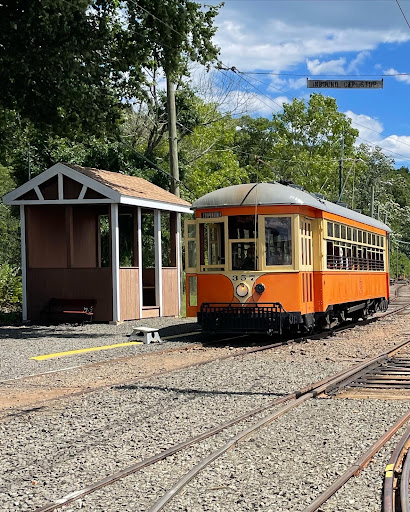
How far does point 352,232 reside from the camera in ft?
66.9

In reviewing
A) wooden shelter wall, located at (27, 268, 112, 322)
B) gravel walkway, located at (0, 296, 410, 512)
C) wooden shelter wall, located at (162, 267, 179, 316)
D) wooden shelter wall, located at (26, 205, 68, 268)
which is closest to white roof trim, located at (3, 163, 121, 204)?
wooden shelter wall, located at (26, 205, 68, 268)

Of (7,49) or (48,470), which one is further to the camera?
(7,49)

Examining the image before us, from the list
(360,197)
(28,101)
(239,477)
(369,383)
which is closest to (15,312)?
(28,101)

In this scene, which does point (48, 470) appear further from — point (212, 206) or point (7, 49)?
point (7, 49)

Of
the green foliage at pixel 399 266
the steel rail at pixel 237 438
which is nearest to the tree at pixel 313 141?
the green foliage at pixel 399 266

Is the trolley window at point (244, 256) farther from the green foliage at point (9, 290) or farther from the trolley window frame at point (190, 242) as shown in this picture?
the green foliage at point (9, 290)

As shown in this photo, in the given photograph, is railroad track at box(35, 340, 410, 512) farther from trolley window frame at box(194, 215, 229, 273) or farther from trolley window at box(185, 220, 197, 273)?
trolley window at box(185, 220, 197, 273)

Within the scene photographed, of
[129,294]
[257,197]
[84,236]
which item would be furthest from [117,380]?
[84,236]

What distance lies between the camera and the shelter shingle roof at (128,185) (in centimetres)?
2159

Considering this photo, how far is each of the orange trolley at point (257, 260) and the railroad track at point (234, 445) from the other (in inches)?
200

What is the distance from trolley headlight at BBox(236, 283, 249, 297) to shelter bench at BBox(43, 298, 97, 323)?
614cm

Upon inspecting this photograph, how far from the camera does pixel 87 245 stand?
2517 cm

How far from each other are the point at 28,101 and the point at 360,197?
204ft

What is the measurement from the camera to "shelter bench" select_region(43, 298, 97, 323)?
836 inches
